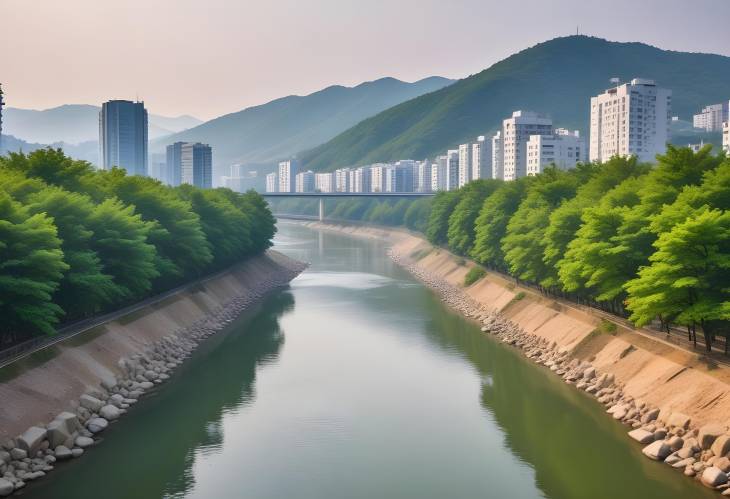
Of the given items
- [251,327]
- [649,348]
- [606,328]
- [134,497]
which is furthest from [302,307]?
[134,497]

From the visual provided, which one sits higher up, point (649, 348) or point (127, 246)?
point (127, 246)

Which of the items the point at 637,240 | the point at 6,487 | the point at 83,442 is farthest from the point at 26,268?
the point at 637,240

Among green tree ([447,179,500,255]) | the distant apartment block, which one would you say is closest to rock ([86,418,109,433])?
green tree ([447,179,500,255])

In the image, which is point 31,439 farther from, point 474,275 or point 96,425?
point 474,275

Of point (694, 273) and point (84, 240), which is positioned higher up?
point (84, 240)

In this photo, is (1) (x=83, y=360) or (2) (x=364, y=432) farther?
(1) (x=83, y=360)

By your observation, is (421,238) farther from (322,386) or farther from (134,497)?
(134,497)
